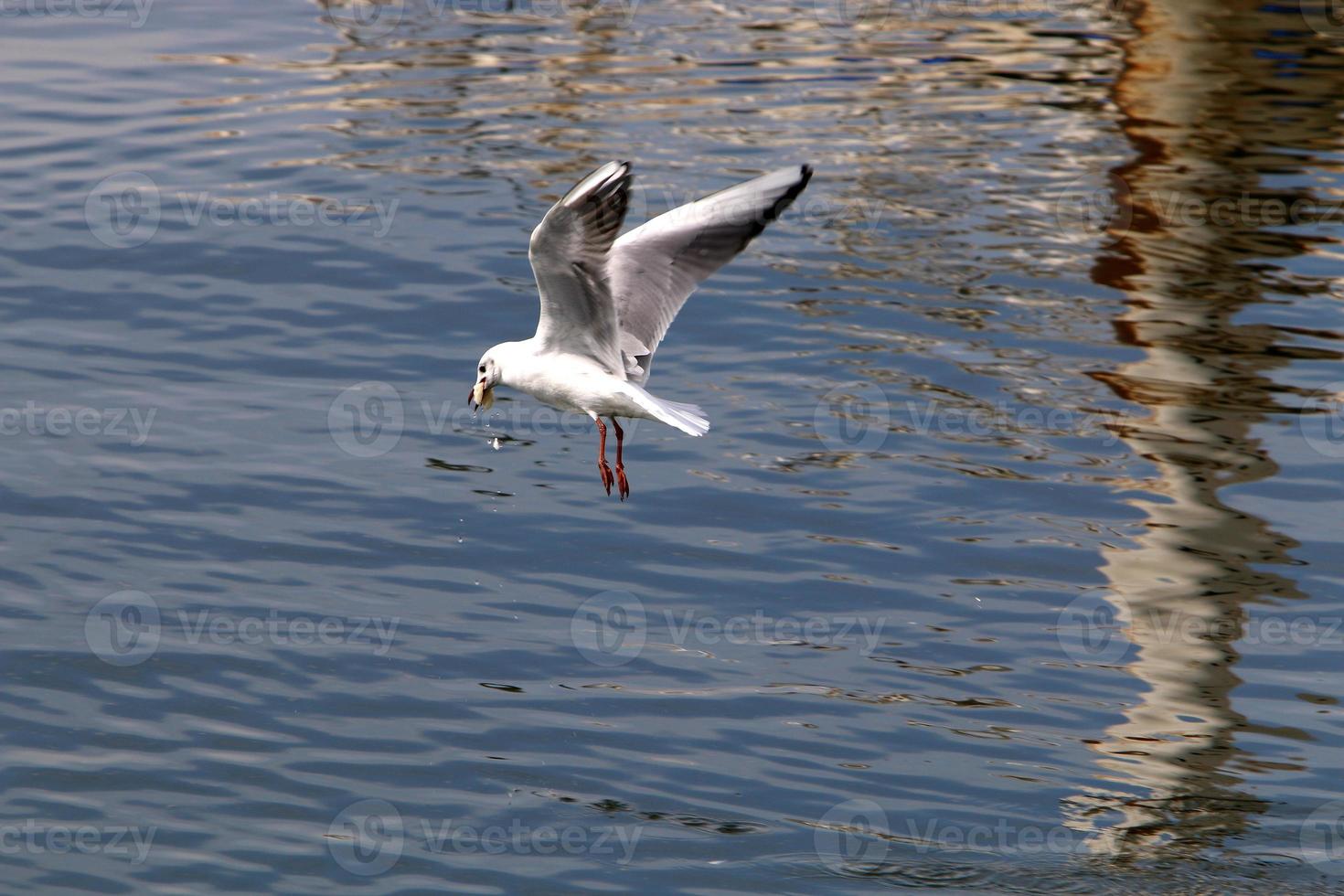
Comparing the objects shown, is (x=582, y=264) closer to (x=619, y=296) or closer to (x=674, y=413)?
(x=674, y=413)

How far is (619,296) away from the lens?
10.7m

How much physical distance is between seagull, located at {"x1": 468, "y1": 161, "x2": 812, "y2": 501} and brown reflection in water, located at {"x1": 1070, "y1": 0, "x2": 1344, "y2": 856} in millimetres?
3707

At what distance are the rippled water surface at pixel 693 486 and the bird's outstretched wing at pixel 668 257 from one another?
2.57 meters

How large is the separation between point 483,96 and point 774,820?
13326 millimetres

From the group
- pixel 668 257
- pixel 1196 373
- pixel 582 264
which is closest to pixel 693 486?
pixel 668 257

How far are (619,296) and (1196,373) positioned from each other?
719 centimetres

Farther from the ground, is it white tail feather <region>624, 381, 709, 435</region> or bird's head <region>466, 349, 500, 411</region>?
white tail feather <region>624, 381, 709, 435</region>

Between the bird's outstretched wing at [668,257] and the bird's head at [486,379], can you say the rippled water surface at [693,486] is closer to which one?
the bird's head at [486,379]

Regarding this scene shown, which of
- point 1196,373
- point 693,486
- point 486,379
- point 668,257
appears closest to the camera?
point 668,257

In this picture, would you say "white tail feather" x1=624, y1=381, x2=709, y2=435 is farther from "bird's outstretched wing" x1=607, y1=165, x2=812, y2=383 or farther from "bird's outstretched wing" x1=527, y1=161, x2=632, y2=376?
"bird's outstretched wing" x1=607, y1=165, x2=812, y2=383

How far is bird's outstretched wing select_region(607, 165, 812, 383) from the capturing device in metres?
10.3

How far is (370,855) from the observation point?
34.1ft

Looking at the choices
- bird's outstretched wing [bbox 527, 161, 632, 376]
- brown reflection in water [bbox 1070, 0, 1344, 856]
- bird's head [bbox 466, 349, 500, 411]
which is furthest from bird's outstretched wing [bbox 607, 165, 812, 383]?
brown reflection in water [bbox 1070, 0, 1344, 856]

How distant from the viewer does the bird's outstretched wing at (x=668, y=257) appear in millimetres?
10297
